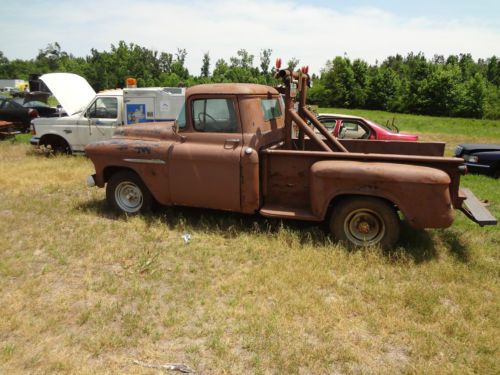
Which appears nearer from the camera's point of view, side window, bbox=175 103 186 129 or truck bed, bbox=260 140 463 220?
truck bed, bbox=260 140 463 220

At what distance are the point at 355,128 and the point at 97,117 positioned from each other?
253 inches

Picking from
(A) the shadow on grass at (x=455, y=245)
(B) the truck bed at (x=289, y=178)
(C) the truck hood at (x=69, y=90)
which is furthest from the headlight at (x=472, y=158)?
(C) the truck hood at (x=69, y=90)

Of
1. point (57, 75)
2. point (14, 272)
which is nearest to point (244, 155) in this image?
point (14, 272)

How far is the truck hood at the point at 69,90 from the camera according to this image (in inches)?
448

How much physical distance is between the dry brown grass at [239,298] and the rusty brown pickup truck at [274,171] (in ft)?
1.31

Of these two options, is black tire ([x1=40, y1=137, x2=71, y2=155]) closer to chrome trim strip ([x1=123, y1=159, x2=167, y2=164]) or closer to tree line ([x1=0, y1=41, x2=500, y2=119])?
chrome trim strip ([x1=123, y1=159, x2=167, y2=164])

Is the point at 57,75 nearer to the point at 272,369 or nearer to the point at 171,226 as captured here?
the point at 171,226

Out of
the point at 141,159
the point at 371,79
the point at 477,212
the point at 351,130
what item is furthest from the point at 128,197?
the point at 371,79

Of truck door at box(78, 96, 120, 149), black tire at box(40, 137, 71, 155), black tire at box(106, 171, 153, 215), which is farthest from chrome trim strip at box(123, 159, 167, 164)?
black tire at box(40, 137, 71, 155)

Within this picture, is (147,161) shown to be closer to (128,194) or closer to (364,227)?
(128,194)

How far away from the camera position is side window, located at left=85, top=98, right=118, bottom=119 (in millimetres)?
10570

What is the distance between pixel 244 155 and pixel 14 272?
9.69ft

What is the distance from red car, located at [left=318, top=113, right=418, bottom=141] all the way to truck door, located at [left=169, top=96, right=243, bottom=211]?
4.02 metres

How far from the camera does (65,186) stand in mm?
8180
